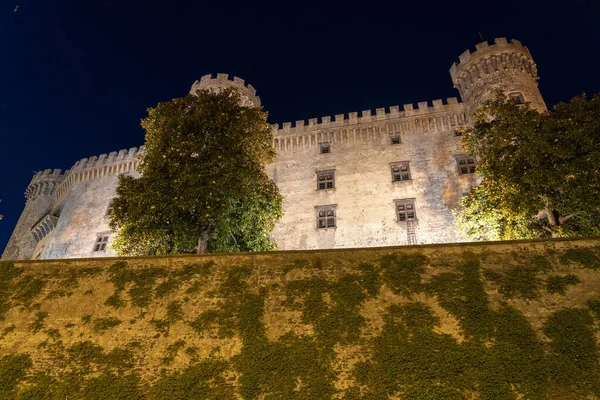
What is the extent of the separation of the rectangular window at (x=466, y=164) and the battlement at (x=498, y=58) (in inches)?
218

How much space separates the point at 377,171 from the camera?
1088 inches

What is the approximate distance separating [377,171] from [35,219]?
30.4 metres

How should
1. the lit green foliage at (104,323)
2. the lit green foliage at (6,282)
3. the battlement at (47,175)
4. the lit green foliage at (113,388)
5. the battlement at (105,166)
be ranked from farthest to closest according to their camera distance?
the battlement at (47,175) < the battlement at (105,166) < the lit green foliage at (6,282) < the lit green foliage at (104,323) < the lit green foliage at (113,388)

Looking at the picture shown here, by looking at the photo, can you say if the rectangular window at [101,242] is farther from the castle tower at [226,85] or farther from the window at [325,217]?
the window at [325,217]

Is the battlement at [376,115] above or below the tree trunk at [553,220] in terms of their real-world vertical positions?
above

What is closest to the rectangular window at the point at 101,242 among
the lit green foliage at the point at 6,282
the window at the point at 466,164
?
the lit green foliage at the point at 6,282

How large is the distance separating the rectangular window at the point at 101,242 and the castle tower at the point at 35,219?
252 inches

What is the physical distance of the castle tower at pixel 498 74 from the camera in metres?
25.7

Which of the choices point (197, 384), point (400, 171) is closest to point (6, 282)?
point (197, 384)

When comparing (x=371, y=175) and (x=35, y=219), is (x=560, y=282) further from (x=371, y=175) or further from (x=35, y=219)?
(x=35, y=219)

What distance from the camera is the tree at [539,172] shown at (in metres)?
14.7

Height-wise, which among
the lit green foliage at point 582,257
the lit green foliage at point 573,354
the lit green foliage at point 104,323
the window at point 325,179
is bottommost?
the lit green foliage at point 573,354

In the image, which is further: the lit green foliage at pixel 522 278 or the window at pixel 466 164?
the window at pixel 466 164

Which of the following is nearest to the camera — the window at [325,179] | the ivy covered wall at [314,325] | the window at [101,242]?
the ivy covered wall at [314,325]
